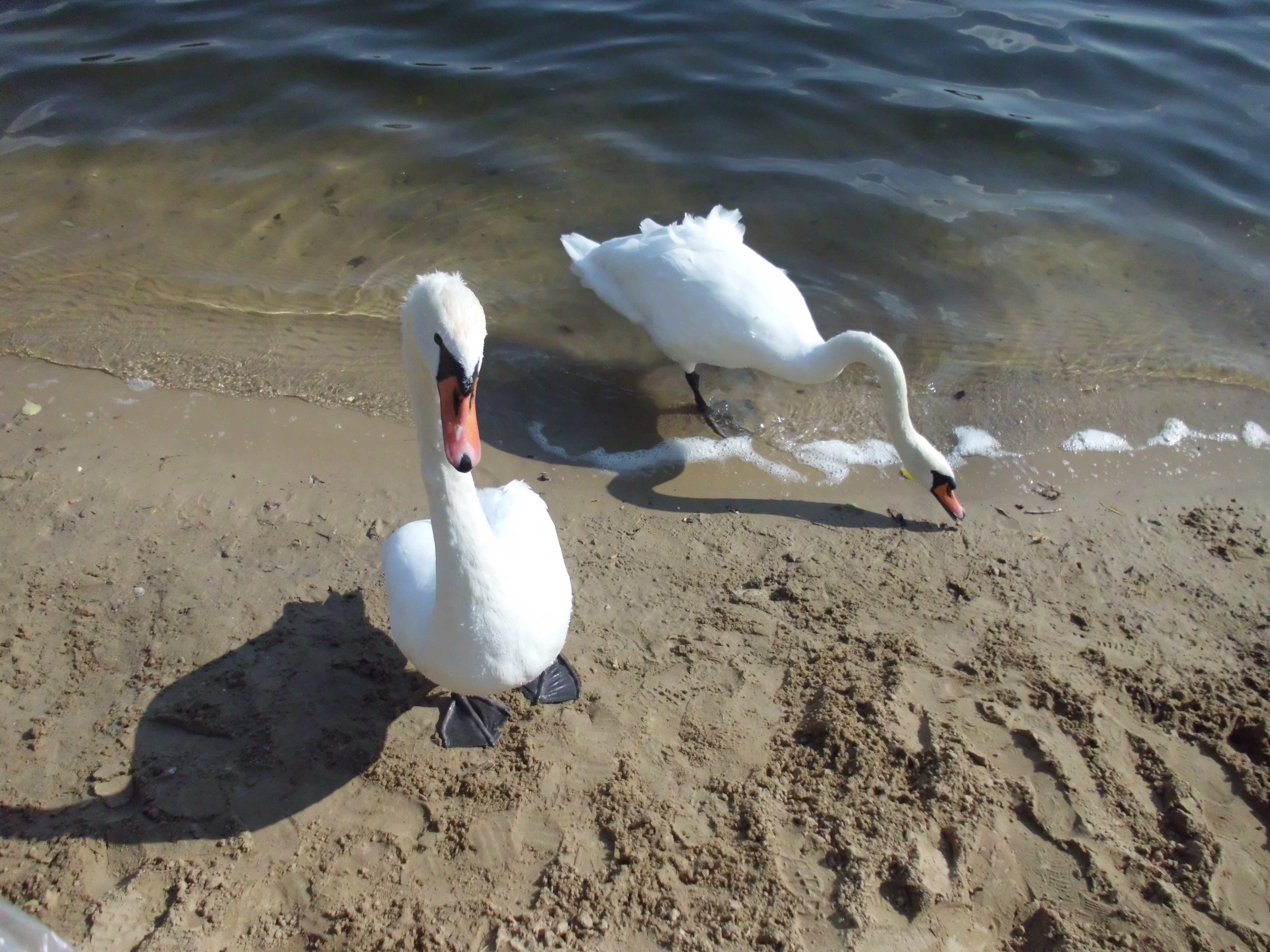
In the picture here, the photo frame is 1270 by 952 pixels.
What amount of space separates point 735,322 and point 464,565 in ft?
9.73

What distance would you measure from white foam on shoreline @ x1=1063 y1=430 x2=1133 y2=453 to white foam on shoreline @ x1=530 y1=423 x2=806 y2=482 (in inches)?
67.0

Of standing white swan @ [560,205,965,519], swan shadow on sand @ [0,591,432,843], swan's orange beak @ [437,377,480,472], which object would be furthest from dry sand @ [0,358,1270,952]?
swan's orange beak @ [437,377,480,472]

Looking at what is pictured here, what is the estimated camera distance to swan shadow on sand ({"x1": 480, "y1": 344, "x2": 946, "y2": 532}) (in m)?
5.03

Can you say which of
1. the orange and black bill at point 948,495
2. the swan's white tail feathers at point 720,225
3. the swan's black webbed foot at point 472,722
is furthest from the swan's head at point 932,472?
the swan's black webbed foot at point 472,722

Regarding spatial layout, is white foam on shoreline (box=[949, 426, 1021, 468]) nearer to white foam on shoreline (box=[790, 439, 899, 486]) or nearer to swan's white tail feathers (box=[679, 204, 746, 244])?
white foam on shoreline (box=[790, 439, 899, 486])

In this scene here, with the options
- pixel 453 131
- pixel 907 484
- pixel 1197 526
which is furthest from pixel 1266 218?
pixel 453 131

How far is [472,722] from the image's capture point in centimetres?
354

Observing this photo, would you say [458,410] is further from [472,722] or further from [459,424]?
[472,722]

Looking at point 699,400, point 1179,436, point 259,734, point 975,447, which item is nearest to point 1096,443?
point 1179,436

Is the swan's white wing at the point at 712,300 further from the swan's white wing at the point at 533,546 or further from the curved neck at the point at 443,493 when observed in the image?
the curved neck at the point at 443,493

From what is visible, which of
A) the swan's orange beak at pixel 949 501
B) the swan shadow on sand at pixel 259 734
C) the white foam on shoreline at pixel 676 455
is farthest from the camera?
the white foam on shoreline at pixel 676 455

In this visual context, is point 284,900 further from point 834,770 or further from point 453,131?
point 453,131

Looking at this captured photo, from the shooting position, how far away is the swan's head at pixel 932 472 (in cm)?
493

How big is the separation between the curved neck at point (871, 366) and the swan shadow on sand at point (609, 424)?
14.5 inches
